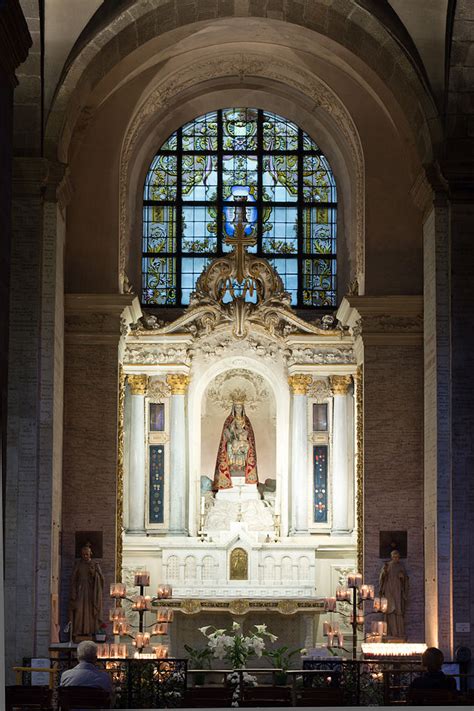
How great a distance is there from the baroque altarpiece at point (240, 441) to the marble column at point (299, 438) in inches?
0.8

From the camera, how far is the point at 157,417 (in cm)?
2997

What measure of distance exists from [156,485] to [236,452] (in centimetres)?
184

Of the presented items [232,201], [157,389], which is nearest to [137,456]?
[157,389]

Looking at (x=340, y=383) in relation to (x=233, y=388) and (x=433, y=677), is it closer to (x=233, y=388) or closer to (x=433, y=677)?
(x=233, y=388)

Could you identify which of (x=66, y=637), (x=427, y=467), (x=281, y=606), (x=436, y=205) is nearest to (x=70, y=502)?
(x=66, y=637)

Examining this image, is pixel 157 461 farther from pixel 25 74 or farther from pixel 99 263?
pixel 25 74

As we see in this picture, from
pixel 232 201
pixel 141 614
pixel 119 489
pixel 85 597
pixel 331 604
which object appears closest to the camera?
pixel 141 614

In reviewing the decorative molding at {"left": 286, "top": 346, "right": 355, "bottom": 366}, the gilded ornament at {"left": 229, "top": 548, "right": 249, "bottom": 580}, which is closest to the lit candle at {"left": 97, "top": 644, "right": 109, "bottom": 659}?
the gilded ornament at {"left": 229, "top": 548, "right": 249, "bottom": 580}

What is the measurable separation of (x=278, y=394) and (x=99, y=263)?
15.2ft

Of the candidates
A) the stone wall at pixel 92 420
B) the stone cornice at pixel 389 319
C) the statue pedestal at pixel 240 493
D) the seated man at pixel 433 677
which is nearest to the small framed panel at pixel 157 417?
the statue pedestal at pixel 240 493

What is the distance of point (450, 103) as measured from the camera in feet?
78.0

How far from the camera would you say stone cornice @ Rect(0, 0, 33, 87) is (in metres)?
14.7

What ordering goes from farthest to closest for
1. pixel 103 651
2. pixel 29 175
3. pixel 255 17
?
pixel 255 17, pixel 29 175, pixel 103 651

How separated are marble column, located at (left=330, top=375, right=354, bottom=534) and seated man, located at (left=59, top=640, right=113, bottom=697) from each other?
15.0 metres
